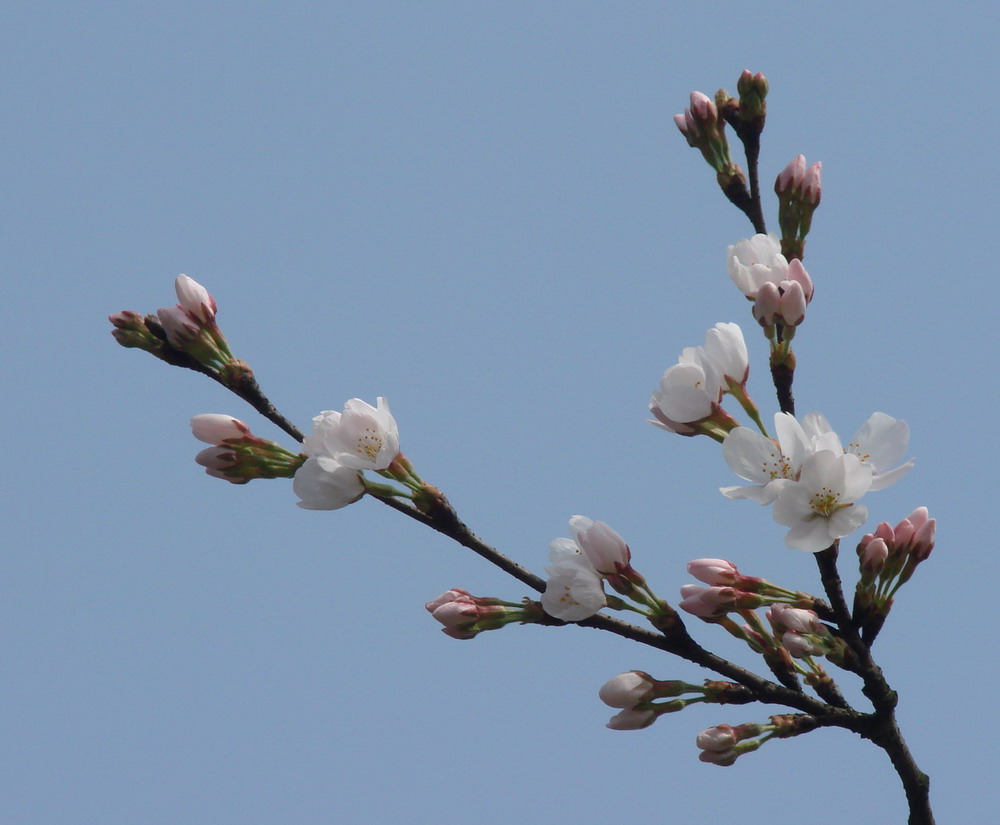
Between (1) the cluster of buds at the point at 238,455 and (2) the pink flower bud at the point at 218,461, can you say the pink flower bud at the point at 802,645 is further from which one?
(2) the pink flower bud at the point at 218,461

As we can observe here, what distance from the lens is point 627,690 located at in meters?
1.90

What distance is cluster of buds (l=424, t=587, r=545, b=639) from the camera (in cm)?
191

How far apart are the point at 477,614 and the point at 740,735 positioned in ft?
1.80

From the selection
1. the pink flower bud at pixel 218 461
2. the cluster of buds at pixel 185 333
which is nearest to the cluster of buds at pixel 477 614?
the pink flower bud at pixel 218 461

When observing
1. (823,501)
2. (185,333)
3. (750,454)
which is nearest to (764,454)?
(750,454)

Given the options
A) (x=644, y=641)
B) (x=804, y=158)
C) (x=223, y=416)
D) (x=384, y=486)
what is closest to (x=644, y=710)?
(x=644, y=641)

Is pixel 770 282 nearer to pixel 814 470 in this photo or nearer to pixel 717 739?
pixel 814 470

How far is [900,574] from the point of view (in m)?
1.89

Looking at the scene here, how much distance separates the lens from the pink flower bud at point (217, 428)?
6.56 feet

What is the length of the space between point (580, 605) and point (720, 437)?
0.42 meters

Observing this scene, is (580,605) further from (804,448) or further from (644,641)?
(804,448)

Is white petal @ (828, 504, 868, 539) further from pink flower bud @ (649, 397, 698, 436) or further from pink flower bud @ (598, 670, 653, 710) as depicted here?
pink flower bud @ (598, 670, 653, 710)

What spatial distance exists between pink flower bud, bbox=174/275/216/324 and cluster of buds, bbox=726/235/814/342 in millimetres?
1059

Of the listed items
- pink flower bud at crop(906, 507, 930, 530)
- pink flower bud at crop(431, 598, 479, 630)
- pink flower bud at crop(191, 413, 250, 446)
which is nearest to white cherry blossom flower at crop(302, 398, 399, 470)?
pink flower bud at crop(191, 413, 250, 446)
